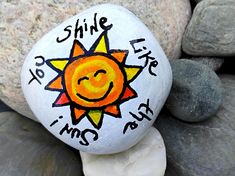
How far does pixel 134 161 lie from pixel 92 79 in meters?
0.26

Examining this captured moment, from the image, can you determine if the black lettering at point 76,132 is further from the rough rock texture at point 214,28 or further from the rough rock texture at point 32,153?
the rough rock texture at point 214,28

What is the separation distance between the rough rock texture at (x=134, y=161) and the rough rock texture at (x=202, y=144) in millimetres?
79

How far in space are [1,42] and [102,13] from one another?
11.9 inches

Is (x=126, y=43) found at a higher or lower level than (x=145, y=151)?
higher

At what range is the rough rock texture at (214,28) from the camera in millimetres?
1140

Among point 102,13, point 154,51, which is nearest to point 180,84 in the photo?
point 154,51

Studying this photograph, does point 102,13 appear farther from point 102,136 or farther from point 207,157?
point 207,157

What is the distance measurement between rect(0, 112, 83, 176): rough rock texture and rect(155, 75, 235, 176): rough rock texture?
0.26m

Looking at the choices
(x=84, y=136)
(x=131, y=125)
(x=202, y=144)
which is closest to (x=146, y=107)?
(x=131, y=125)

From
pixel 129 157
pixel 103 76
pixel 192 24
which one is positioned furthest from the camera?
pixel 192 24

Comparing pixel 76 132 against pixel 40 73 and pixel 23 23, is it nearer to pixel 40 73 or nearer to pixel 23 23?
pixel 40 73

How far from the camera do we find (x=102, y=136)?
91 cm

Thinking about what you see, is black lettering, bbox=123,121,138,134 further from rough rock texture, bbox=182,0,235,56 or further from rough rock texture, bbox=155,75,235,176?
rough rock texture, bbox=182,0,235,56

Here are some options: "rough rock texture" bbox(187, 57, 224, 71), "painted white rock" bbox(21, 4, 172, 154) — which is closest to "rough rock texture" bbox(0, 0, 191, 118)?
"painted white rock" bbox(21, 4, 172, 154)
